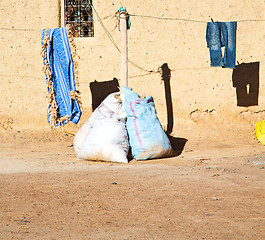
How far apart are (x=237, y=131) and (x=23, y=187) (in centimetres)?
383

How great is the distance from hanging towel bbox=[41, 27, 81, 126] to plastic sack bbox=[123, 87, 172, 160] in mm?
823

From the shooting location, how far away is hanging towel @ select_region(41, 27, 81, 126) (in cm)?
589

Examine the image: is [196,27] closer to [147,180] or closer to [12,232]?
[147,180]

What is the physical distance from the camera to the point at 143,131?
542 centimetres

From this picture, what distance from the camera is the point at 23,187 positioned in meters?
4.15

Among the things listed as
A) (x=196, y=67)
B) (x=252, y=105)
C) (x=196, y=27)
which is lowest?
(x=252, y=105)

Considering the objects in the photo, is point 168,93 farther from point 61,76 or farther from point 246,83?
point 61,76

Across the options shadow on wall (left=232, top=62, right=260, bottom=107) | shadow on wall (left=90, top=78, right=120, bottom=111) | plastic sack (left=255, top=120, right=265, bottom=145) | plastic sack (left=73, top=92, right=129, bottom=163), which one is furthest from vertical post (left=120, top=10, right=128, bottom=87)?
plastic sack (left=255, top=120, right=265, bottom=145)

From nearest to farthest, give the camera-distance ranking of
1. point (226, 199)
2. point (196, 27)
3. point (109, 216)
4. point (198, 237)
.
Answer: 1. point (198, 237)
2. point (109, 216)
3. point (226, 199)
4. point (196, 27)

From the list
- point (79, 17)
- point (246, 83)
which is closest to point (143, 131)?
point (246, 83)

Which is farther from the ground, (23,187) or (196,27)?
(196,27)

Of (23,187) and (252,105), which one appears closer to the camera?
(23,187)

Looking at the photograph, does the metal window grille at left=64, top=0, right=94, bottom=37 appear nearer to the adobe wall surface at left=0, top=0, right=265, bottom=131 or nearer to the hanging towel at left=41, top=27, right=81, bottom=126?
the adobe wall surface at left=0, top=0, right=265, bottom=131

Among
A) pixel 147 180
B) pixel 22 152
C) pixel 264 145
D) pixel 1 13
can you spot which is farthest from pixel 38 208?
pixel 1 13
